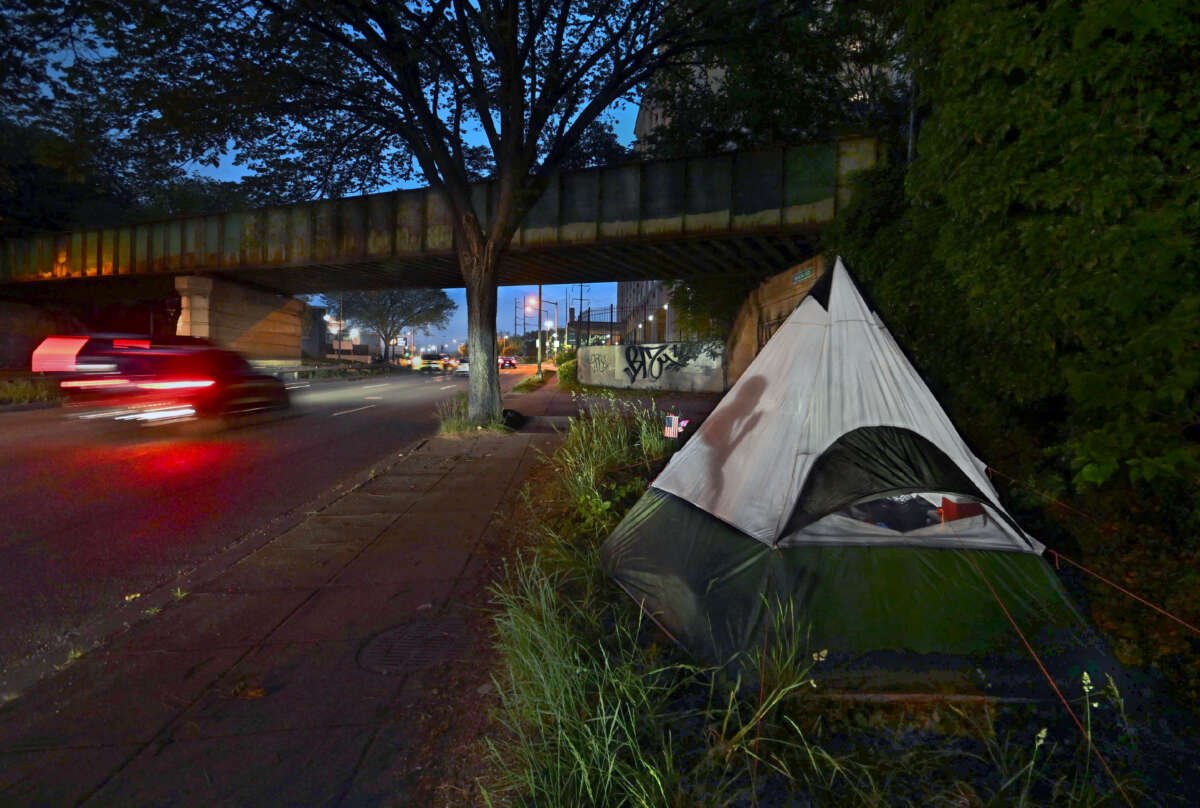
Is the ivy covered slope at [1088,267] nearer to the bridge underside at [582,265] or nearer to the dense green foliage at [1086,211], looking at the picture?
the dense green foliage at [1086,211]

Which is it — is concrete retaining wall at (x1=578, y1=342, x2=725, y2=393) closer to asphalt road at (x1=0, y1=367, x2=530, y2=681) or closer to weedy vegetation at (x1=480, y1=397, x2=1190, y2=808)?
asphalt road at (x1=0, y1=367, x2=530, y2=681)

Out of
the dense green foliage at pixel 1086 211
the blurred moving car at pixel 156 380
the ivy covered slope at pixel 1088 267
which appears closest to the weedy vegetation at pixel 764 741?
the ivy covered slope at pixel 1088 267

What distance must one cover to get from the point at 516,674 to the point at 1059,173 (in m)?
4.37

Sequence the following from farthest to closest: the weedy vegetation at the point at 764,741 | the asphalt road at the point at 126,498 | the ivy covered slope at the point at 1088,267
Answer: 1. the asphalt road at the point at 126,498
2. the ivy covered slope at the point at 1088,267
3. the weedy vegetation at the point at 764,741

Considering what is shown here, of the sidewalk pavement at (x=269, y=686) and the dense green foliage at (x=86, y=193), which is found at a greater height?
the dense green foliage at (x=86, y=193)

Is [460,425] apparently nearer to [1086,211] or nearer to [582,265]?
[582,265]

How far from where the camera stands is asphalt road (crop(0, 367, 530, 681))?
4426mm

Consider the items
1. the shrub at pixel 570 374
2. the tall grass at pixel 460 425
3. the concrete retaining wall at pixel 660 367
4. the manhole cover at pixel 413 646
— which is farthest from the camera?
the shrub at pixel 570 374

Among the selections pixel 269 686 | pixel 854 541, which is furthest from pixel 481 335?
pixel 854 541

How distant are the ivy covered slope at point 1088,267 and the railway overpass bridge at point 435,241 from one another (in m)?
10.1

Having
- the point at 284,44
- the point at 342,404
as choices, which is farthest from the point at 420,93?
the point at 342,404

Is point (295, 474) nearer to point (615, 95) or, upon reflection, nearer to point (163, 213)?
point (615, 95)

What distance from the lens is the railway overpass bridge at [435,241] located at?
50.7 feet

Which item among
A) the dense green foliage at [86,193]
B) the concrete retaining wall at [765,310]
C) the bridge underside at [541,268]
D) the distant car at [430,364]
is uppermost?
the dense green foliage at [86,193]
